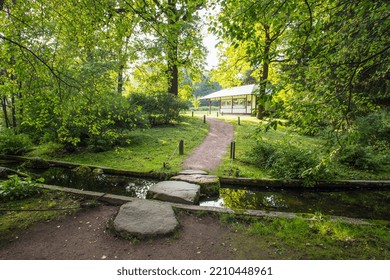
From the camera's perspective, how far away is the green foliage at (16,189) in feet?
17.5

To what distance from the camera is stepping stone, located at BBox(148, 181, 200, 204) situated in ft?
18.6

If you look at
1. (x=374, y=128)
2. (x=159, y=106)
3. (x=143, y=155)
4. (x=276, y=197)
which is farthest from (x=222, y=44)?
(x=159, y=106)

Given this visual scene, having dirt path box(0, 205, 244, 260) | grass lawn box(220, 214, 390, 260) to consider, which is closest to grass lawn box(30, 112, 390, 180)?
→ grass lawn box(220, 214, 390, 260)

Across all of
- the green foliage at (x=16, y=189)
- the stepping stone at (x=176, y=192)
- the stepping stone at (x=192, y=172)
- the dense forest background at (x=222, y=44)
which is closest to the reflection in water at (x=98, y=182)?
the stepping stone at (x=176, y=192)

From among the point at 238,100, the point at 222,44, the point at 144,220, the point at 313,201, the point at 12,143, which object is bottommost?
the point at 313,201

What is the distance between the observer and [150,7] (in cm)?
431

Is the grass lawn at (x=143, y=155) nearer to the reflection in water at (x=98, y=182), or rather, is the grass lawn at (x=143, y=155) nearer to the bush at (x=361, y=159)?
the reflection in water at (x=98, y=182)

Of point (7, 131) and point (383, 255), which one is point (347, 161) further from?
point (7, 131)

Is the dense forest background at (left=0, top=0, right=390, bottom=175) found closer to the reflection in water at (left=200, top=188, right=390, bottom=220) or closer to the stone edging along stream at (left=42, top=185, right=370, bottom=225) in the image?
the stone edging along stream at (left=42, top=185, right=370, bottom=225)

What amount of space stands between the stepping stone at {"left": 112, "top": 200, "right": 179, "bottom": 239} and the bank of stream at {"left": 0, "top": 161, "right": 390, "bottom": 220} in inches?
69.2

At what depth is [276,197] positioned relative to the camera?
6.70m

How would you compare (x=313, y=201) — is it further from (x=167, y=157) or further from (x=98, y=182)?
(x=98, y=182)

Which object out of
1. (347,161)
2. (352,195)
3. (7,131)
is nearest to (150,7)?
(352,195)

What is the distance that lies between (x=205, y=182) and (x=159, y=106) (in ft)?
43.5
